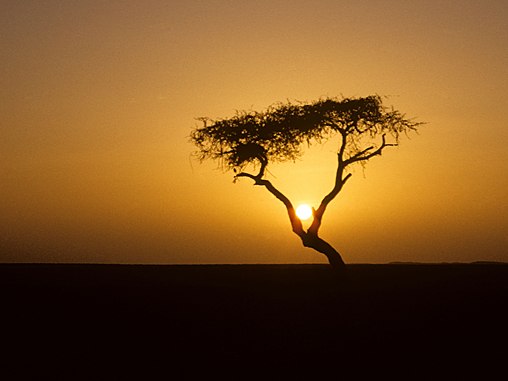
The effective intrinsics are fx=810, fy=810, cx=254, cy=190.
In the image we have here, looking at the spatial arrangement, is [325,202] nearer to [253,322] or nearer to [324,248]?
[324,248]

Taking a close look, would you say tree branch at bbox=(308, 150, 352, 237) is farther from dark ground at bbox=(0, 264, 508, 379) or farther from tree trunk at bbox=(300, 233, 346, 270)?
dark ground at bbox=(0, 264, 508, 379)

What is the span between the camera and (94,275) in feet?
127

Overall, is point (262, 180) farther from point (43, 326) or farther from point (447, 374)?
point (447, 374)

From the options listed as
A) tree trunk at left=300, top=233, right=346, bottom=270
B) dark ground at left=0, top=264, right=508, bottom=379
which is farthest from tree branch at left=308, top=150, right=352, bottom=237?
dark ground at left=0, top=264, right=508, bottom=379

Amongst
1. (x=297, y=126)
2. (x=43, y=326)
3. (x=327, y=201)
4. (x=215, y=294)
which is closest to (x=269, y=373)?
(x=43, y=326)

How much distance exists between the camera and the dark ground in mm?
16922

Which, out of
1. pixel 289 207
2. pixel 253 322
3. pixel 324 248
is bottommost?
pixel 253 322

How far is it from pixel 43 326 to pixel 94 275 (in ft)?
57.3

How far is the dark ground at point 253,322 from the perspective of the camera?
666 inches

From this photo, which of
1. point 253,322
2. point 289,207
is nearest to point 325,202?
point 289,207

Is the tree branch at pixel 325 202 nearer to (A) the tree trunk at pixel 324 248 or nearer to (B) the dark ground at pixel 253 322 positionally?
(A) the tree trunk at pixel 324 248

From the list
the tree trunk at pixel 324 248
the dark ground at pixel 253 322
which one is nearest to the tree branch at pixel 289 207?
the tree trunk at pixel 324 248

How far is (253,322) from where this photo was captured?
22.9 m

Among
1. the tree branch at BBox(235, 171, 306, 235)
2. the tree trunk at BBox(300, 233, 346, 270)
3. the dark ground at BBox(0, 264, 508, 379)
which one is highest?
the tree branch at BBox(235, 171, 306, 235)
